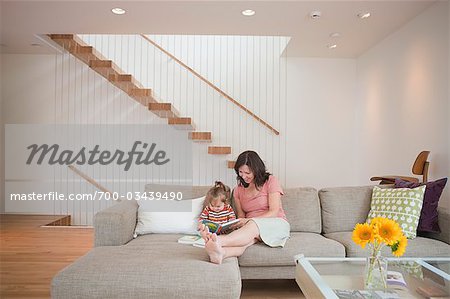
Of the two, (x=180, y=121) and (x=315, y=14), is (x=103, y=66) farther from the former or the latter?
(x=315, y=14)

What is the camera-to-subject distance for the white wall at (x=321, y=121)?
20.9 feet

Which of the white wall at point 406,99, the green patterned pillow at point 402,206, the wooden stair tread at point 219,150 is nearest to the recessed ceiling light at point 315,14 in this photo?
the white wall at point 406,99

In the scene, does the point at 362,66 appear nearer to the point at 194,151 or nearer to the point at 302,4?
the point at 302,4

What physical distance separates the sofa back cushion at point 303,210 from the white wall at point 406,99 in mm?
1547

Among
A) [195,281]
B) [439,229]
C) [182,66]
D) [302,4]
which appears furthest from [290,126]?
[195,281]

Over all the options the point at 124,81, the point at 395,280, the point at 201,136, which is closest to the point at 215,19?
the point at 124,81

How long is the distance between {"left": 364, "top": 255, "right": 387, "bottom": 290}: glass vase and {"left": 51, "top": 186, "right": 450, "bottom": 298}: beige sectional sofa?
2.25ft

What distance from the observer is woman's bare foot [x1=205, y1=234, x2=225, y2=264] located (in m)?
2.32

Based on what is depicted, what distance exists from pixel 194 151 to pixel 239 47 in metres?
1.77

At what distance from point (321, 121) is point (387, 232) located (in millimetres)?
4705

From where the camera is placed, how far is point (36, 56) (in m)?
6.21

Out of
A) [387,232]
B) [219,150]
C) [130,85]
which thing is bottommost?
[387,232]

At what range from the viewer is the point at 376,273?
6.32ft

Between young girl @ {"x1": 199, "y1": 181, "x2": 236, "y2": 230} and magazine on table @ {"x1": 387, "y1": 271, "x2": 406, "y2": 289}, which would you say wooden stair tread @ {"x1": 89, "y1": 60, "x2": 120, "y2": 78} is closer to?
young girl @ {"x1": 199, "y1": 181, "x2": 236, "y2": 230}
